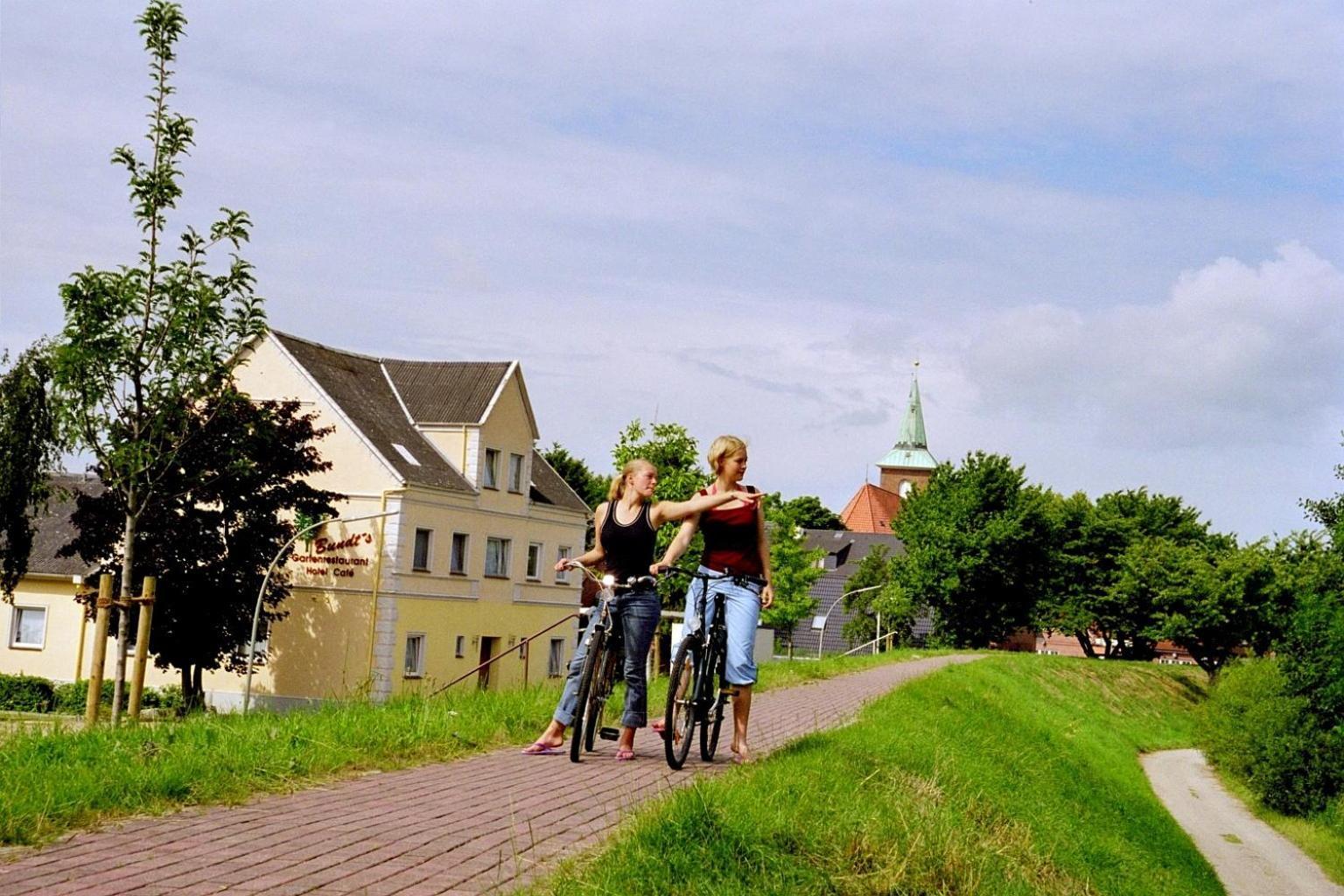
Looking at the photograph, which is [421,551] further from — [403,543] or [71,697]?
[71,697]

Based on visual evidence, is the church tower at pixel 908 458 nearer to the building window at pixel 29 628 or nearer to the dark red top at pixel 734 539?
the building window at pixel 29 628

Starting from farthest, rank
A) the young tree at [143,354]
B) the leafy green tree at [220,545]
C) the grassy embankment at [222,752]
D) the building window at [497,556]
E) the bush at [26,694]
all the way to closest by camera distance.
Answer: the building window at [497,556]
the bush at [26,694]
the leafy green tree at [220,545]
the young tree at [143,354]
the grassy embankment at [222,752]

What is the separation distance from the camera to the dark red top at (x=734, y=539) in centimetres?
914

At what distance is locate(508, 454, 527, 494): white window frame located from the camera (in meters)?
50.6

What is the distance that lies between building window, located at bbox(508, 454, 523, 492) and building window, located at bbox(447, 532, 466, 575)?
3.44m

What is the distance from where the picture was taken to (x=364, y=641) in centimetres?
4322

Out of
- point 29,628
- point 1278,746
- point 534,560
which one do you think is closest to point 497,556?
point 534,560

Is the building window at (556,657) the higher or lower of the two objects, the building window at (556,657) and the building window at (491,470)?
the lower

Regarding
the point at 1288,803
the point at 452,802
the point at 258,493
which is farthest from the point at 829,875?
the point at 1288,803

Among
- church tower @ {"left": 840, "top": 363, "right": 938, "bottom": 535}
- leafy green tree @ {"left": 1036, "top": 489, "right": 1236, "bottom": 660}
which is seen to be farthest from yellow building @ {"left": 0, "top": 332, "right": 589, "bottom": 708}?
church tower @ {"left": 840, "top": 363, "right": 938, "bottom": 535}

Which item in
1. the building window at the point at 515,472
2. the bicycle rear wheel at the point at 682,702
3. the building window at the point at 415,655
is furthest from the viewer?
the building window at the point at 515,472

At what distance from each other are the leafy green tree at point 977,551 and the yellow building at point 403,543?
19.5 metres

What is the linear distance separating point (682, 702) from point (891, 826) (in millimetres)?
2491

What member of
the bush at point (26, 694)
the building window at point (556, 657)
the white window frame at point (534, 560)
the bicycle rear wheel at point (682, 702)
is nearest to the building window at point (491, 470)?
the white window frame at point (534, 560)
